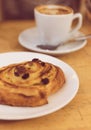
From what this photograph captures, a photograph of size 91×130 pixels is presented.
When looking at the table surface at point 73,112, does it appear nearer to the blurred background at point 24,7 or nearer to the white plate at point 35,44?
the white plate at point 35,44

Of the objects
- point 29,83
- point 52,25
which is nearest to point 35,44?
point 52,25

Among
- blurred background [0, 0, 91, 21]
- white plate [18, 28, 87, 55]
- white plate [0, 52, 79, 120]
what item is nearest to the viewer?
white plate [0, 52, 79, 120]

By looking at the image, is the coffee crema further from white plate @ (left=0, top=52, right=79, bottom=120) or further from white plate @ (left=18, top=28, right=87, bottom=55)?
white plate @ (left=0, top=52, right=79, bottom=120)

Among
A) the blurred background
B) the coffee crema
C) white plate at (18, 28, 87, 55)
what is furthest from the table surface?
the blurred background

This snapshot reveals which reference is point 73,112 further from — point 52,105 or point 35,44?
point 35,44

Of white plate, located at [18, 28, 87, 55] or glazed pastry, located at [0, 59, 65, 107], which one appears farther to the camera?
white plate, located at [18, 28, 87, 55]

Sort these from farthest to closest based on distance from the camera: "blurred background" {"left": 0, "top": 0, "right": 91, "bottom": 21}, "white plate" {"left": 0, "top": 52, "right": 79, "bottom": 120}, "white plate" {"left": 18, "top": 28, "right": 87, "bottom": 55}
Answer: "blurred background" {"left": 0, "top": 0, "right": 91, "bottom": 21}, "white plate" {"left": 18, "top": 28, "right": 87, "bottom": 55}, "white plate" {"left": 0, "top": 52, "right": 79, "bottom": 120}

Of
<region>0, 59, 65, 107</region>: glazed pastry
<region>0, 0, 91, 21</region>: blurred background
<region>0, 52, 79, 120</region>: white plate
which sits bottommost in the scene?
<region>0, 0, 91, 21</region>: blurred background

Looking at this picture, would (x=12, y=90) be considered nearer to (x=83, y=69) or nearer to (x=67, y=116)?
(x=67, y=116)
